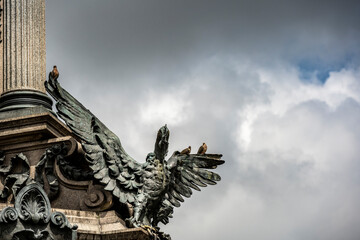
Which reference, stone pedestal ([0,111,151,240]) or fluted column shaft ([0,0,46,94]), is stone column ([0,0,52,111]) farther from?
stone pedestal ([0,111,151,240])

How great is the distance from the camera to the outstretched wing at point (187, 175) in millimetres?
19375

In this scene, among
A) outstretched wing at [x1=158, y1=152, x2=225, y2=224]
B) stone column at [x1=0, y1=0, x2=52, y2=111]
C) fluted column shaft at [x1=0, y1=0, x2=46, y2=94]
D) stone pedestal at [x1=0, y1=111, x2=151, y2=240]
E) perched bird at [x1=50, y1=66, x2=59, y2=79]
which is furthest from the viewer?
fluted column shaft at [x1=0, y1=0, x2=46, y2=94]

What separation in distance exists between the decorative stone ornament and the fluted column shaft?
165 inches

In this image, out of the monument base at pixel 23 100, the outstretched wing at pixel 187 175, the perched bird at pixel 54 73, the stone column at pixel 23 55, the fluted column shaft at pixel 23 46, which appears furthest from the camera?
the fluted column shaft at pixel 23 46

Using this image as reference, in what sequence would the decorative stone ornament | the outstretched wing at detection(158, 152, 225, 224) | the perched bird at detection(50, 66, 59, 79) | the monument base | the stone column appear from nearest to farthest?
the decorative stone ornament, the perched bird at detection(50, 66, 59, 79), the outstretched wing at detection(158, 152, 225, 224), the monument base, the stone column

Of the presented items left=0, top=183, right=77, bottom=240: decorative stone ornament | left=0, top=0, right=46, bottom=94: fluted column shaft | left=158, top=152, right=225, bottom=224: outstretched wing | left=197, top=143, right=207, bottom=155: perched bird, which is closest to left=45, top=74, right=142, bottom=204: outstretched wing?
left=158, top=152, right=225, bottom=224: outstretched wing

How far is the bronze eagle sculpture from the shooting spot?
18.4 m

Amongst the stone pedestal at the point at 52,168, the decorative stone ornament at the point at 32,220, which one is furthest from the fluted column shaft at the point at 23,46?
the decorative stone ornament at the point at 32,220

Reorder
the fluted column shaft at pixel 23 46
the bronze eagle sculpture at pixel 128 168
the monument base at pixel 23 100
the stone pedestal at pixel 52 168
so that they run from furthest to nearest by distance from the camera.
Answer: the fluted column shaft at pixel 23 46 → the monument base at pixel 23 100 → the bronze eagle sculpture at pixel 128 168 → the stone pedestal at pixel 52 168

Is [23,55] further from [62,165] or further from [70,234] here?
[70,234]

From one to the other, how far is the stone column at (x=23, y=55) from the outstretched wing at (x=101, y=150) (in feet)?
3.25

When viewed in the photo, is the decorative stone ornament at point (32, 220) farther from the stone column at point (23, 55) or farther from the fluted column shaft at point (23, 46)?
the fluted column shaft at point (23, 46)

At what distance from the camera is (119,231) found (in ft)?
57.4

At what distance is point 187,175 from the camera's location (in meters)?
19.8
